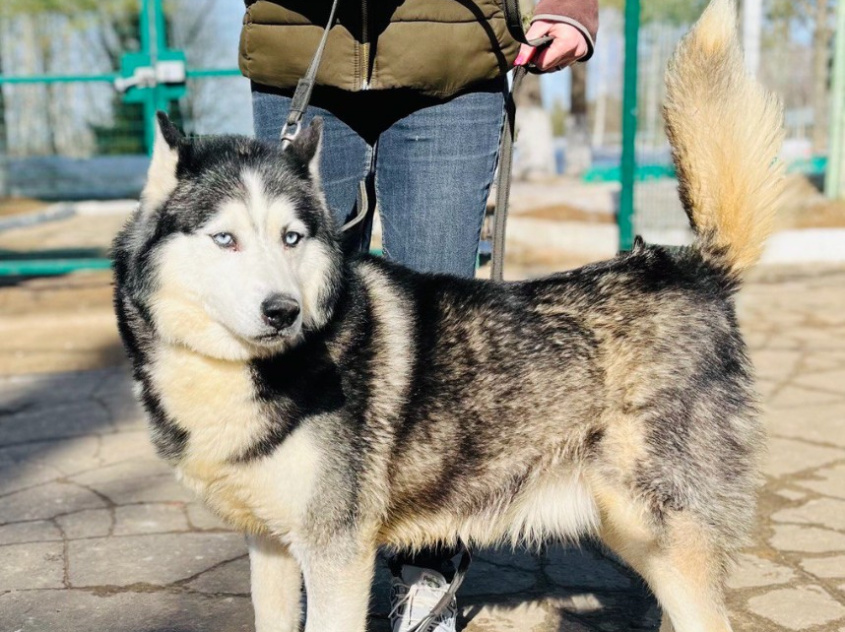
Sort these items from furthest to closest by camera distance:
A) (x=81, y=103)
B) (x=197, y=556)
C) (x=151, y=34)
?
(x=81, y=103)
(x=151, y=34)
(x=197, y=556)

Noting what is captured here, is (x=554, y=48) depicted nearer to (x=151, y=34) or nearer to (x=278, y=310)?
(x=278, y=310)

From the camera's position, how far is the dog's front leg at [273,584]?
270cm

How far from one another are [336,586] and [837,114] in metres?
11.6

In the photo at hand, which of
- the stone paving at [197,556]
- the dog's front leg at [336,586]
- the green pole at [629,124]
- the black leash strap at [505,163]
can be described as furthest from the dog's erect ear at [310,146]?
the green pole at [629,124]

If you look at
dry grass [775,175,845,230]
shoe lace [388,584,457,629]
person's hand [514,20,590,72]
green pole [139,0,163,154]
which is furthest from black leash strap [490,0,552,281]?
dry grass [775,175,845,230]

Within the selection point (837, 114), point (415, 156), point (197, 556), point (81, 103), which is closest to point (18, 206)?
point (81, 103)

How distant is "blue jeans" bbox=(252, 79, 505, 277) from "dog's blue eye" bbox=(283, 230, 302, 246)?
410 mm

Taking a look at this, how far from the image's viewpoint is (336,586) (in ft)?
7.80

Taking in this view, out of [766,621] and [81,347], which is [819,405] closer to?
[766,621]

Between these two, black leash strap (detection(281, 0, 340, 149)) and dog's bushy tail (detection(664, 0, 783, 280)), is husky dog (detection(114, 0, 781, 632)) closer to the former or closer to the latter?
dog's bushy tail (detection(664, 0, 783, 280))

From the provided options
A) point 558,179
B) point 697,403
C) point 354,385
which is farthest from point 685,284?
point 558,179

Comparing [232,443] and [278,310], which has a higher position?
[278,310]

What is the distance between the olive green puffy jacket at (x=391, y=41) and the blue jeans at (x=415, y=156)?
0.08 metres

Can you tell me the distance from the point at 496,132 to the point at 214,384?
1.16 m
